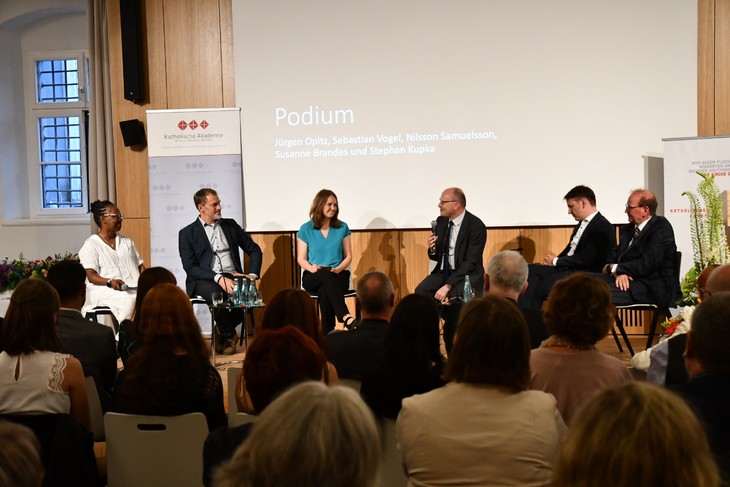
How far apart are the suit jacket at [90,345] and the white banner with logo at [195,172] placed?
390 cm

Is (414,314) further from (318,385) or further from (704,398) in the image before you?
(318,385)

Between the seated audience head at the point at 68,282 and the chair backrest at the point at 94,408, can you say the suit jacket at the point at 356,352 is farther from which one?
the seated audience head at the point at 68,282

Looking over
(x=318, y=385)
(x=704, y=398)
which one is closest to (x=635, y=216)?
(x=704, y=398)

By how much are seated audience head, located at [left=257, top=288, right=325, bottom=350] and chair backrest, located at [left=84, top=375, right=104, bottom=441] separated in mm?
672

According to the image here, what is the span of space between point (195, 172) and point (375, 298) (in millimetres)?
4357

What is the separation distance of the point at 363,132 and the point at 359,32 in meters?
0.91

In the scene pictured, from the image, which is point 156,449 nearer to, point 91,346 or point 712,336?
point 91,346

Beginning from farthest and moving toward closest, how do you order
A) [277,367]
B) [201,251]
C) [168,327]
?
[201,251], [168,327], [277,367]

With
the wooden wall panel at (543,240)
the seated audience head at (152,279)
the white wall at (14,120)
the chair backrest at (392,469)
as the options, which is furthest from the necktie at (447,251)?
the white wall at (14,120)

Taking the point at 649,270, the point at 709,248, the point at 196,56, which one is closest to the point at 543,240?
the point at 649,270

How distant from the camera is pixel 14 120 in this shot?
30.4ft

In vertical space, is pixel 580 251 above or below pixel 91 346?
above

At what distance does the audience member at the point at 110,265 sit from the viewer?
5.96m

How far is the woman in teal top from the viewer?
20.3 feet
